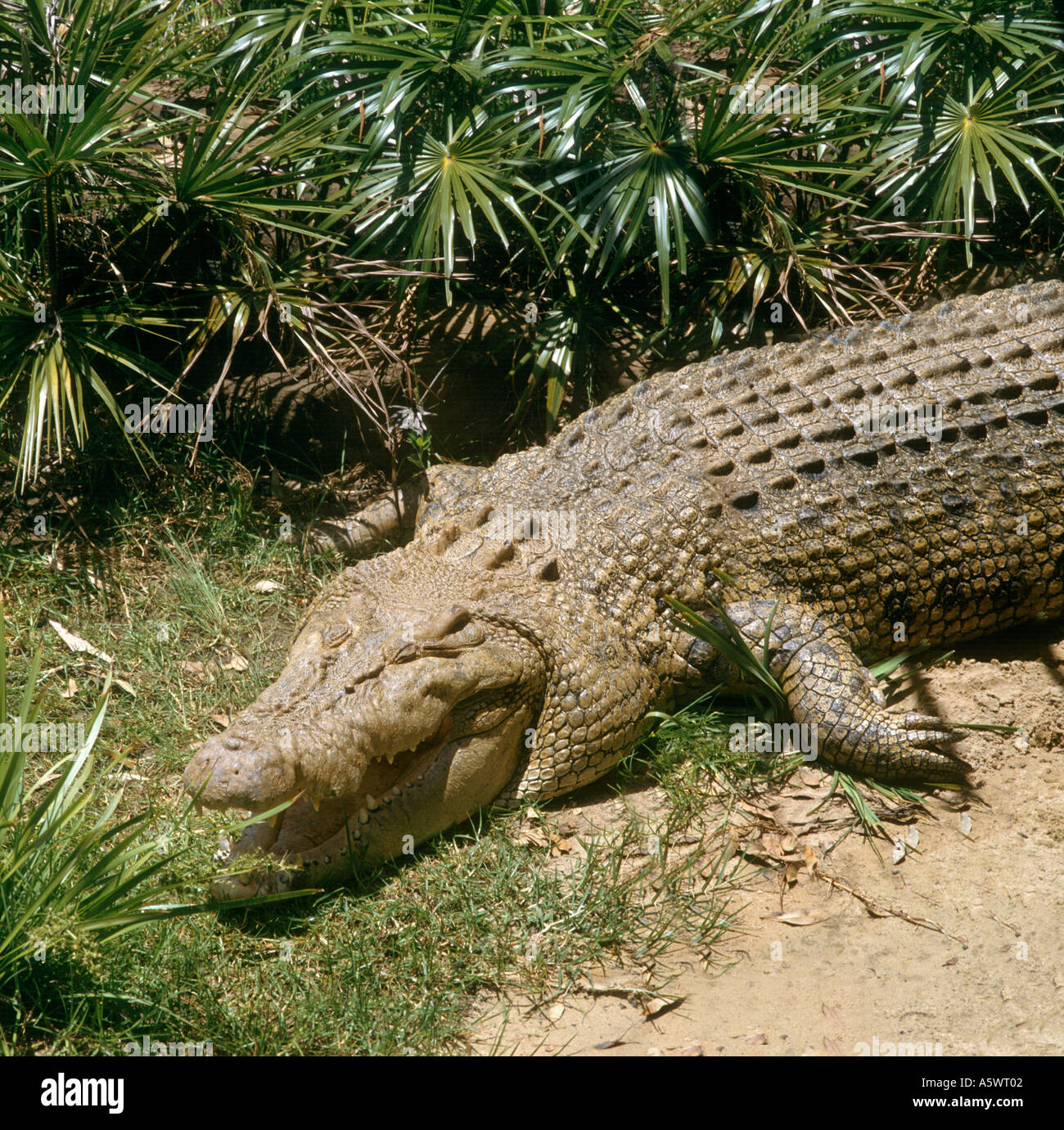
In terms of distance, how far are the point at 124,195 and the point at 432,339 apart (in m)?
1.60

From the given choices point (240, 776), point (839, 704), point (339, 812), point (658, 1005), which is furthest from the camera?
point (839, 704)

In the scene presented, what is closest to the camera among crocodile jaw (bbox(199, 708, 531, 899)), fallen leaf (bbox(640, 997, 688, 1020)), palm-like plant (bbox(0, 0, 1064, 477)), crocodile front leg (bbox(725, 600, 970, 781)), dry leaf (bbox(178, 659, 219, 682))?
fallen leaf (bbox(640, 997, 688, 1020))

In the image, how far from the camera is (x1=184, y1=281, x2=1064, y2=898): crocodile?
3.49m

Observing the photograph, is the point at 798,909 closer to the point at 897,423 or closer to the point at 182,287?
the point at 897,423

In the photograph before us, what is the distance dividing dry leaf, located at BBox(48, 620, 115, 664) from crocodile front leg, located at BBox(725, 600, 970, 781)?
2.64 meters

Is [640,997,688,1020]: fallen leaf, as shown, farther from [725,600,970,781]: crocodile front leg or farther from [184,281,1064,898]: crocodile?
[725,600,970,781]: crocodile front leg

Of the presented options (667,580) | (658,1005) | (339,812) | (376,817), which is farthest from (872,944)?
(339,812)

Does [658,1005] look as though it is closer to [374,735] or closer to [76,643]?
[374,735]

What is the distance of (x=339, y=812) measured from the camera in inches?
138

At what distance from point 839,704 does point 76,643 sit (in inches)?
126

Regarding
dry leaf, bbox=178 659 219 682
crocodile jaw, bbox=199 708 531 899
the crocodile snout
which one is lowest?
crocodile jaw, bbox=199 708 531 899

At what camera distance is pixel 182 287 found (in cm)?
504

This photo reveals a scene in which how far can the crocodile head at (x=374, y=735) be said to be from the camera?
10.6ft

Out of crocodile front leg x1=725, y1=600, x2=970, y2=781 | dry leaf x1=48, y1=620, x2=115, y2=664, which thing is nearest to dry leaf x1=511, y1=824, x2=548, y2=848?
crocodile front leg x1=725, y1=600, x2=970, y2=781
